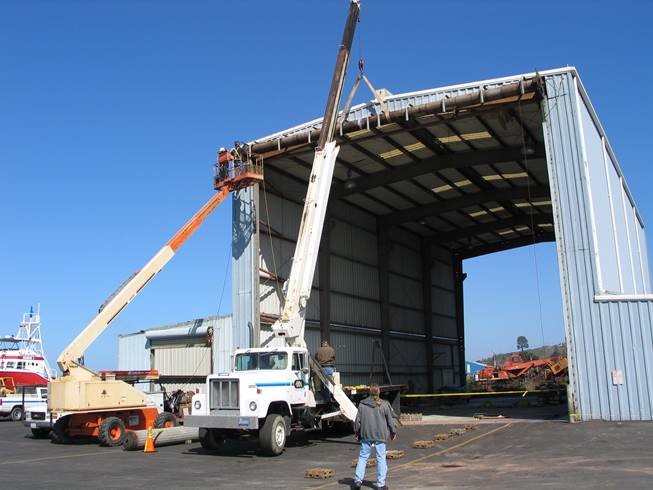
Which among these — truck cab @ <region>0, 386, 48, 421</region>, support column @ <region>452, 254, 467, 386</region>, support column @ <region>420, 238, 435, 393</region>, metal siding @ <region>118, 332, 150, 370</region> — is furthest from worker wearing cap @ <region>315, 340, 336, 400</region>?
support column @ <region>452, 254, 467, 386</region>

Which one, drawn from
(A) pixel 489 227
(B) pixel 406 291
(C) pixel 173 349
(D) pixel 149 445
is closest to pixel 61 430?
(D) pixel 149 445

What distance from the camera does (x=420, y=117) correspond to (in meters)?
23.8

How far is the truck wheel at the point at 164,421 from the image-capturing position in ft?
66.1

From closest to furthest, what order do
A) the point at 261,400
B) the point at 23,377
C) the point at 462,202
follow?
the point at 261,400 → the point at 462,202 → the point at 23,377

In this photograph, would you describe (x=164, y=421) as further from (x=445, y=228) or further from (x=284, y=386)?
(x=445, y=228)

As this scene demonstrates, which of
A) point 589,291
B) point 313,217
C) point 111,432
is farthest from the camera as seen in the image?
point 589,291

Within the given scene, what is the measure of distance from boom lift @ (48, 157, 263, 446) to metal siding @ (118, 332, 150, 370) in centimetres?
1266

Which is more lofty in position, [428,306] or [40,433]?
[428,306]

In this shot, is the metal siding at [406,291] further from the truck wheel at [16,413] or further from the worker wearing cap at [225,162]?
the truck wheel at [16,413]

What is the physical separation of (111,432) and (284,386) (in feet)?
→ 19.8

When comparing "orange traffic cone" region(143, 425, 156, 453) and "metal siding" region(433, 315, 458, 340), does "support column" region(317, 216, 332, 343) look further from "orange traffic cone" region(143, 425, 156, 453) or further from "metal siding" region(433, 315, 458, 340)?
"orange traffic cone" region(143, 425, 156, 453)

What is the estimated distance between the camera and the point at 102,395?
19.0m

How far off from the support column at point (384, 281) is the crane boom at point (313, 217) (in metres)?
16.7

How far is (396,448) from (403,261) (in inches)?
981
